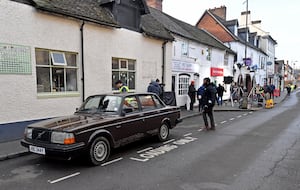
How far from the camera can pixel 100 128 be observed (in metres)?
5.21

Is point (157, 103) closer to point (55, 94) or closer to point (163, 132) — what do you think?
point (163, 132)

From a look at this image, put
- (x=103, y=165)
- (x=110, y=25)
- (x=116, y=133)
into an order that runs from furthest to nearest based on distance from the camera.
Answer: (x=110, y=25), (x=116, y=133), (x=103, y=165)

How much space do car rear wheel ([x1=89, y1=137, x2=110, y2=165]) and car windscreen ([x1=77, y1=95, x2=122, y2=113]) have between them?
89 centimetres

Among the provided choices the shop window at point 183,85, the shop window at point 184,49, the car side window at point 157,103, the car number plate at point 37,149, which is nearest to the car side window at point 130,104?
the car side window at point 157,103

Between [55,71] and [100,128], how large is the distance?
4.44 metres

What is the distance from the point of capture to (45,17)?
26.0 ft

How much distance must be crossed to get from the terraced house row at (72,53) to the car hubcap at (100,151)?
12.2 ft

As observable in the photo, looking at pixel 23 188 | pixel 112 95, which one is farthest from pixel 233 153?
pixel 23 188

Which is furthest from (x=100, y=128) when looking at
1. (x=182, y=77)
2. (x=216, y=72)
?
(x=216, y=72)

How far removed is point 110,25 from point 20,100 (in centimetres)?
471

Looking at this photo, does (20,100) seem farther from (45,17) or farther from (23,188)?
(23,188)

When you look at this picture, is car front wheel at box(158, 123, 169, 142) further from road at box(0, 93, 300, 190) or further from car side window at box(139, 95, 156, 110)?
car side window at box(139, 95, 156, 110)

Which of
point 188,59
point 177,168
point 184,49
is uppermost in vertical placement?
point 184,49

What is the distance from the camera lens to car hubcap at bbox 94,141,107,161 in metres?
5.19
